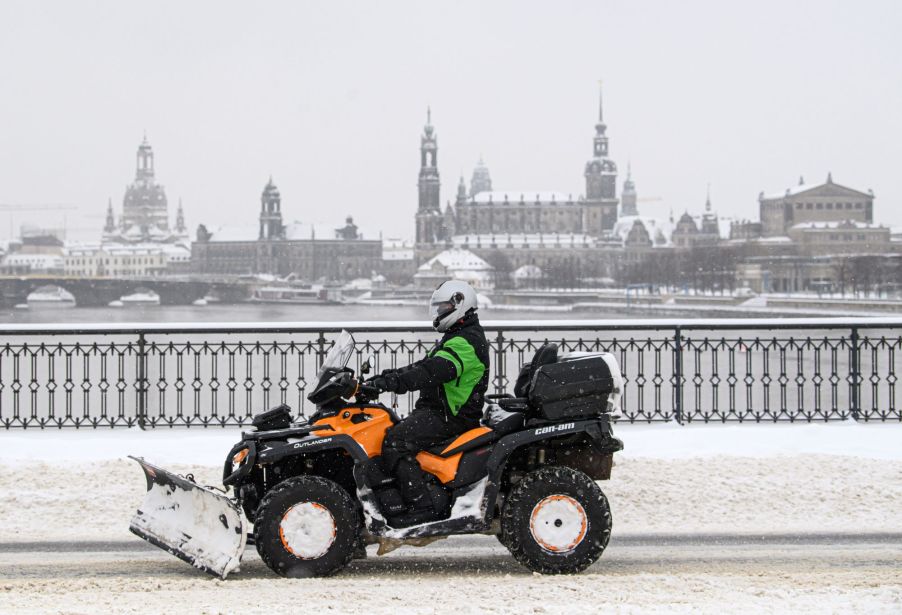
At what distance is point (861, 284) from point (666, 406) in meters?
84.5

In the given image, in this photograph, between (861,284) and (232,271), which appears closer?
(861,284)

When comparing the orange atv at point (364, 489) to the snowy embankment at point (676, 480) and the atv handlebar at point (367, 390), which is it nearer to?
the atv handlebar at point (367, 390)

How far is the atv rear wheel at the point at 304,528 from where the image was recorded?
205 inches

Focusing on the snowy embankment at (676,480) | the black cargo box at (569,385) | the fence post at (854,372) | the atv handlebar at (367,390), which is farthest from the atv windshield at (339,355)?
the fence post at (854,372)

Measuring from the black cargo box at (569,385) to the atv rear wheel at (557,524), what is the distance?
0.29 m

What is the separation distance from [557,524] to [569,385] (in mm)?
587

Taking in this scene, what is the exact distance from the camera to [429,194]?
155625 mm

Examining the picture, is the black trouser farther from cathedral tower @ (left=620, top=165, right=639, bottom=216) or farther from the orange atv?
cathedral tower @ (left=620, top=165, right=639, bottom=216)

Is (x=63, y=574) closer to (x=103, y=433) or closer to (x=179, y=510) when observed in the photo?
(x=179, y=510)

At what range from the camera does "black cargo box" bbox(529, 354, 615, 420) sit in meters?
5.32

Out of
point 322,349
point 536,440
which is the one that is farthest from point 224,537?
point 322,349

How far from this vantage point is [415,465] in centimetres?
531

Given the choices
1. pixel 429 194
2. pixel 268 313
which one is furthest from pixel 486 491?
pixel 429 194

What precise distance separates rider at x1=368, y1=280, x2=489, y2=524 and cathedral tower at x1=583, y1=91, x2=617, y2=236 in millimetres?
152280
